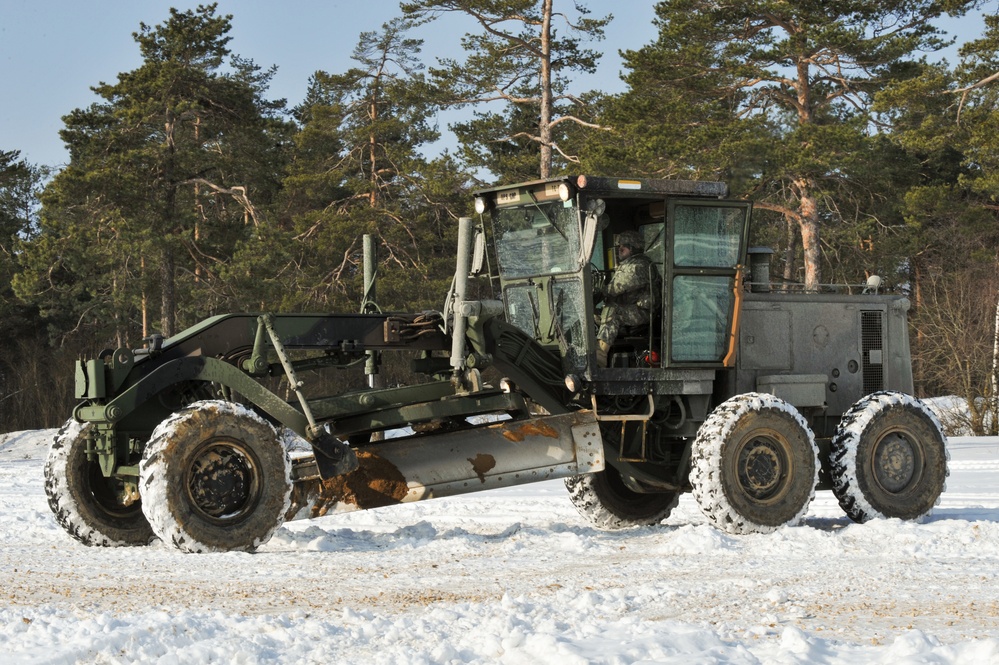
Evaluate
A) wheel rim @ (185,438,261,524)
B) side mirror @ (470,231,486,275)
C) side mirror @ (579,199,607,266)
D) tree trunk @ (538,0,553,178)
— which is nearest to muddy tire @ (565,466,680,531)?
side mirror @ (470,231,486,275)

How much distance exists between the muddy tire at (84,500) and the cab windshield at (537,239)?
3.80m

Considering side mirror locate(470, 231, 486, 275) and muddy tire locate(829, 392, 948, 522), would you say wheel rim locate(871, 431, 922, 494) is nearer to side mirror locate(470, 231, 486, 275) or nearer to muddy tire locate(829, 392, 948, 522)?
muddy tire locate(829, 392, 948, 522)

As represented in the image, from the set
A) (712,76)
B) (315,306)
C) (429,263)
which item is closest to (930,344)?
(712,76)

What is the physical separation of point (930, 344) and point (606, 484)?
22361 millimetres

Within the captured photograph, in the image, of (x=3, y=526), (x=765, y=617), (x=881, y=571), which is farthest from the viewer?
(x=3, y=526)

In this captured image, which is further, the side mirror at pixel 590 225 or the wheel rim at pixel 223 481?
the side mirror at pixel 590 225

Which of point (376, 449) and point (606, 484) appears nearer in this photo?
point (376, 449)

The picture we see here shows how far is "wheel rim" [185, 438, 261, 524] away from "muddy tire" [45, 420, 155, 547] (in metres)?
1.13

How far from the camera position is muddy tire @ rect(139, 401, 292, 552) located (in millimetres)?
8422

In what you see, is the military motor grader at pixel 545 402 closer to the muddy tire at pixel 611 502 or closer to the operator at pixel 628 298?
the muddy tire at pixel 611 502

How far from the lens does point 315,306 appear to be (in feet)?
115

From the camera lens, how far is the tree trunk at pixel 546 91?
31219 mm

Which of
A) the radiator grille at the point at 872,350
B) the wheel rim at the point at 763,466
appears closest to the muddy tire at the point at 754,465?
the wheel rim at the point at 763,466

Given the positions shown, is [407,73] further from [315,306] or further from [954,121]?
[954,121]
